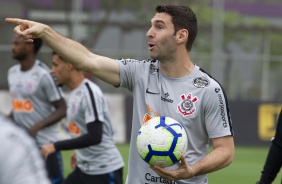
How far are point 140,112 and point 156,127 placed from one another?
578mm

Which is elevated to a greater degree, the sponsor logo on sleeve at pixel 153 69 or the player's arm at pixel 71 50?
the player's arm at pixel 71 50

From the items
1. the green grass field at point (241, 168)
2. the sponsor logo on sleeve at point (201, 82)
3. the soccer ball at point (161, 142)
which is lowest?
the green grass field at point (241, 168)

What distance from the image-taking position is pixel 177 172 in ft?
17.0

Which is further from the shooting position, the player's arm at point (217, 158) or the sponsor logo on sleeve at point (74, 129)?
the sponsor logo on sleeve at point (74, 129)

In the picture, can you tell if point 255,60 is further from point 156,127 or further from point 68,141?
point 156,127

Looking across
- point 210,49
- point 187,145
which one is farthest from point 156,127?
point 210,49

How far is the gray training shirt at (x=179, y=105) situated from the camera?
5.60 meters

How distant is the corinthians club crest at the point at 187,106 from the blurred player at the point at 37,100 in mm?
3779

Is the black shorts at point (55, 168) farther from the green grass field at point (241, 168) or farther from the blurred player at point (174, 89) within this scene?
the green grass field at point (241, 168)

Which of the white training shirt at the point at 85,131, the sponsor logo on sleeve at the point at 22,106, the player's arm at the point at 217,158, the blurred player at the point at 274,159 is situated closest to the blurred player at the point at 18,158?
the player's arm at the point at 217,158

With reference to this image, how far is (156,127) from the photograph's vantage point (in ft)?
16.9

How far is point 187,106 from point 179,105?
6cm

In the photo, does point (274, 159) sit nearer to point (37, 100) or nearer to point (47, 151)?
point (47, 151)

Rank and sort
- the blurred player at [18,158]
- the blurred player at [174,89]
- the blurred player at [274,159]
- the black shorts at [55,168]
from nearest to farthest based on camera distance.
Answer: the blurred player at [18,158]
the blurred player at [174,89]
the blurred player at [274,159]
the black shorts at [55,168]
